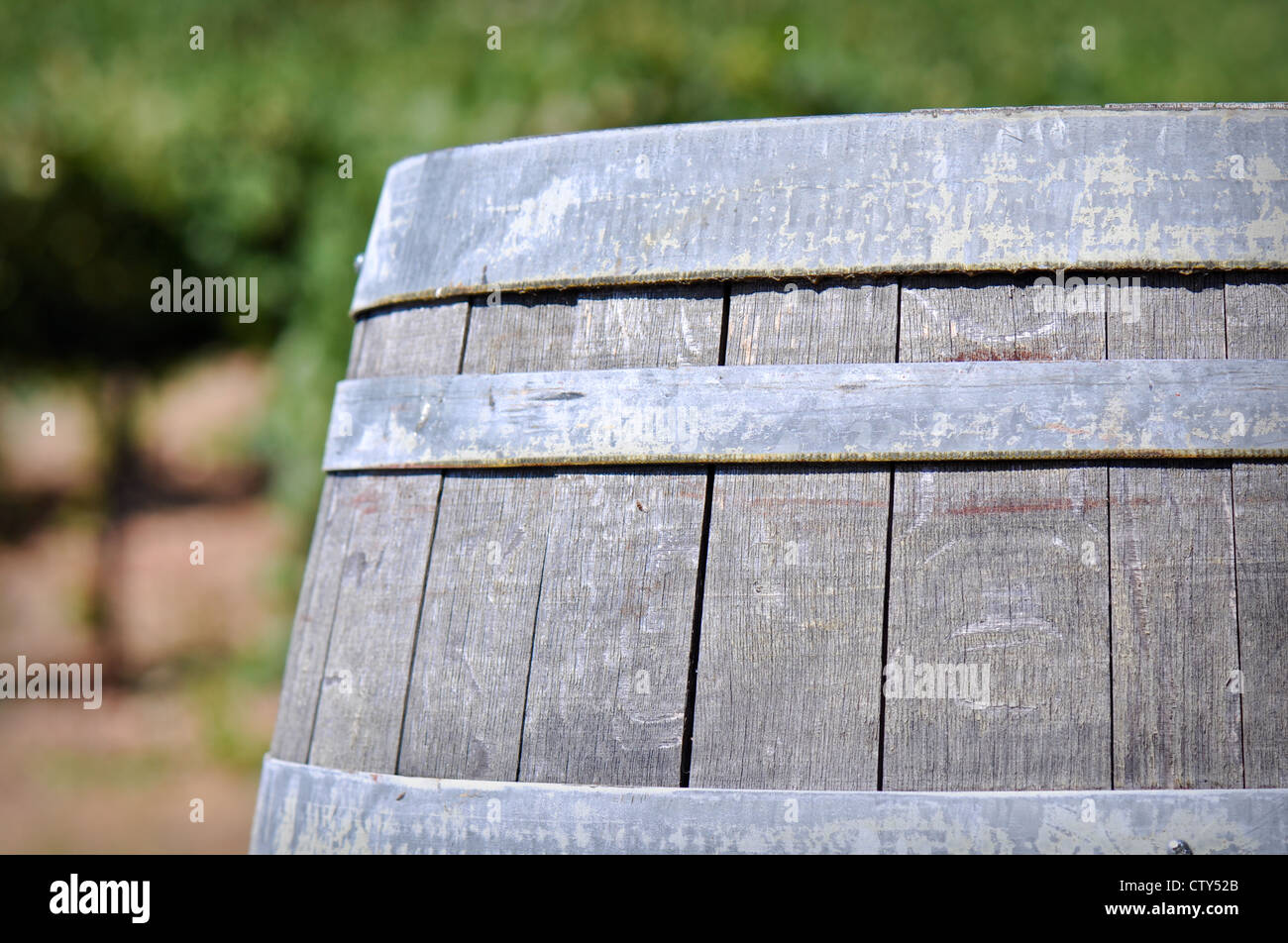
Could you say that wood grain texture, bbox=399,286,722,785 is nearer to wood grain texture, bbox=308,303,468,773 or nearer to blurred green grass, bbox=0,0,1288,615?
wood grain texture, bbox=308,303,468,773

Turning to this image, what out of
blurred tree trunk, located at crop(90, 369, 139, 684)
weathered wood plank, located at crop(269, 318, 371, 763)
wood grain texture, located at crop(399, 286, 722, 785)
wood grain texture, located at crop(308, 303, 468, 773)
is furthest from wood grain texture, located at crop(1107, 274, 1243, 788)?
blurred tree trunk, located at crop(90, 369, 139, 684)

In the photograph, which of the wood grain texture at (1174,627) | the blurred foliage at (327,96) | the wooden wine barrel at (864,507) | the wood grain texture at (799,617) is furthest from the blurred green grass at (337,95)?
the wood grain texture at (1174,627)

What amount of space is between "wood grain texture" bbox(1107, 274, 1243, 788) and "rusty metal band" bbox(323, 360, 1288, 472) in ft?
0.15

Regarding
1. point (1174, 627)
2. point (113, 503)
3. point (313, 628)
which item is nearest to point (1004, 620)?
point (1174, 627)

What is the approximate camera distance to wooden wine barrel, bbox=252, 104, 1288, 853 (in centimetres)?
115

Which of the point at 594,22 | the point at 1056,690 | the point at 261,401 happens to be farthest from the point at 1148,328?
the point at 261,401

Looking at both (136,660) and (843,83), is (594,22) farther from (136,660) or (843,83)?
(136,660)

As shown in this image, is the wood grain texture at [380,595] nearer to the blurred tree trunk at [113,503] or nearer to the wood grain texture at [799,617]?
the wood grain texture at [799,617]

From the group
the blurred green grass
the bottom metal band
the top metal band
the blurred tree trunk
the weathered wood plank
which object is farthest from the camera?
the blurred tree trunk

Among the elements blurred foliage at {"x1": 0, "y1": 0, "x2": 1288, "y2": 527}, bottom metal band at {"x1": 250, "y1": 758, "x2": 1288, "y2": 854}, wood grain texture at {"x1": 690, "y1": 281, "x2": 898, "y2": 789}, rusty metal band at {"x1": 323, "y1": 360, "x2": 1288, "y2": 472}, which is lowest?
bottom metal band at {"x1": 250, "y1": 758, "x2": 1288, "y2": 854}

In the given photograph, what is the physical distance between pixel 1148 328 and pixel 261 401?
6.00m

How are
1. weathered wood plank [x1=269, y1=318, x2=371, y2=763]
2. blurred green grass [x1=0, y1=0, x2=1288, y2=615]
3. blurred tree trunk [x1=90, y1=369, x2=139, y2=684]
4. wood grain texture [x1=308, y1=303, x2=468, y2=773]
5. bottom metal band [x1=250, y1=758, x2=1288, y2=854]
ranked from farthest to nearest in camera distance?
1. blurred tree trunk [x1=90, y1=369, x2=139, y2=684]
2. blurred green grass [x1=0, y1=0, x2=1288, y2=615]
3. weathered wood plank [x1=269, y1=318, x2=371, y2=763]
4. wood grain texture [x1=308, y1=303, x2=468, y2=773]
5. bottom metal band [x1=250, y1=758, x2=1288, y2=854]

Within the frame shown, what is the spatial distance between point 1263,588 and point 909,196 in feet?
1.88

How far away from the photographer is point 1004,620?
3.83ft
